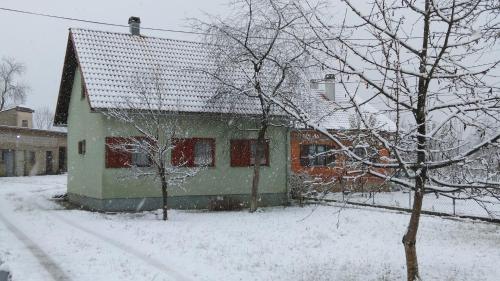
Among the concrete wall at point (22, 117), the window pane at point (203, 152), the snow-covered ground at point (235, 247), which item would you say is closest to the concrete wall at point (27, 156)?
the concrete wall at point (22, 117)

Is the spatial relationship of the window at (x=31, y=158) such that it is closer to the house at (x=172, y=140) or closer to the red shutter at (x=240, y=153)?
the house at (x=172, y=140)

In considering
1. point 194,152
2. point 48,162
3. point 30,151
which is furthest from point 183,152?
point 48,162

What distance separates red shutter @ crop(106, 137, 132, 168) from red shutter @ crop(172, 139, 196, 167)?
1782 mm

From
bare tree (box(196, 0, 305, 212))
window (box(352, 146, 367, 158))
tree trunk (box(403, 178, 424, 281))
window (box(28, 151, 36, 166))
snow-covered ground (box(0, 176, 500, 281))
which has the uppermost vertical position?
bare tree (box(196, 0, 305, 212))

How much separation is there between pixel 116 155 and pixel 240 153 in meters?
4.86

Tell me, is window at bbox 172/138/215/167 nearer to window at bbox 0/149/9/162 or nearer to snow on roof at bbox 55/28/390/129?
snow on roof at bbox 55/28/390/129

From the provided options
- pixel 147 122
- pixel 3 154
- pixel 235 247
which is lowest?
pixel 235 247

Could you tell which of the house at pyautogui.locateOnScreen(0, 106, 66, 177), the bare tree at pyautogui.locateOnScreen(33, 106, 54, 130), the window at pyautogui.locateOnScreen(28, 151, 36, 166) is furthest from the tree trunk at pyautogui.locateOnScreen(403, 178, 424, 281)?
the bare tree at pyautogui.locateOnScreen(33, 106, 54, 130)

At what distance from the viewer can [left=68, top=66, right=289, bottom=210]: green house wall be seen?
18.1m

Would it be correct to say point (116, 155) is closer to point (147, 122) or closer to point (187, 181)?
point (147, 122)

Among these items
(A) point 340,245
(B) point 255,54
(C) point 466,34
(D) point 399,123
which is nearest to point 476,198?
(D) point 399,123

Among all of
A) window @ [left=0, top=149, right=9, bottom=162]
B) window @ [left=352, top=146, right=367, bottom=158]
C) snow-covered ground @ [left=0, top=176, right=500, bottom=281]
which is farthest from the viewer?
window @ [left=0, top=149, right=9, bottom=162]

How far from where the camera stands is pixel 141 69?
783 inches

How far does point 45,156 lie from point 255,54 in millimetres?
32177
